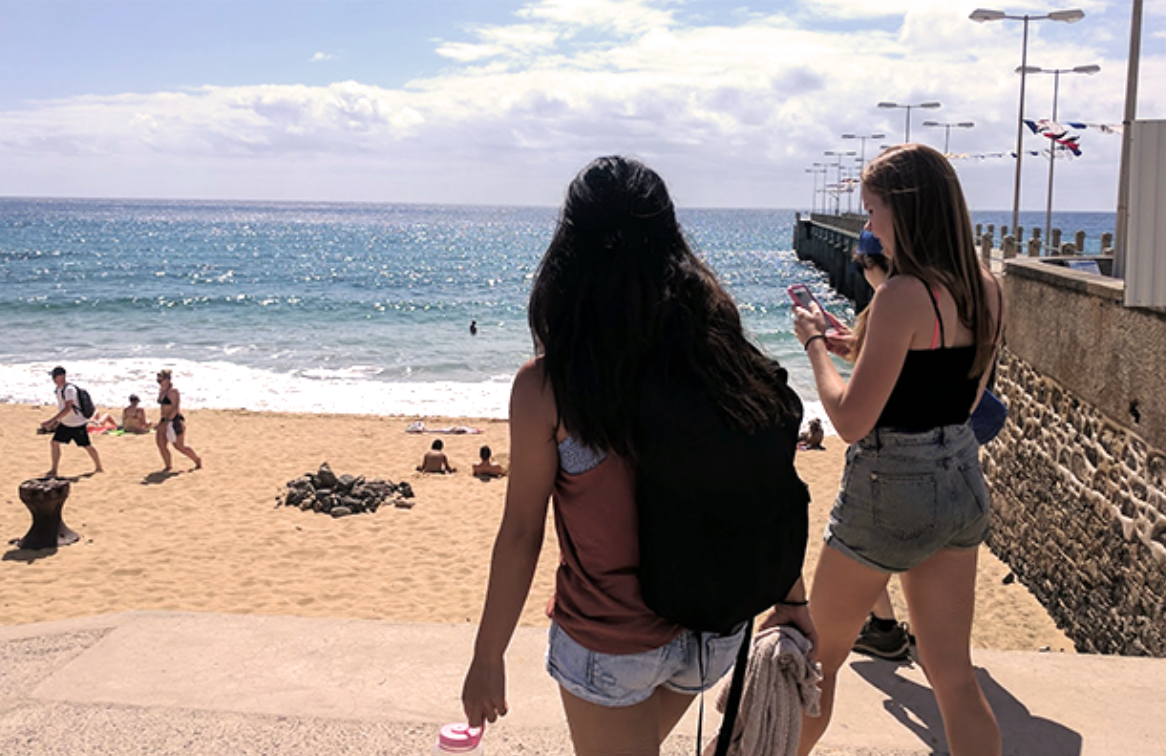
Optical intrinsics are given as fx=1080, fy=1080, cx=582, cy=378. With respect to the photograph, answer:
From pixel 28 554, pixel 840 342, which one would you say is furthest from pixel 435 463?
pixel 840 342

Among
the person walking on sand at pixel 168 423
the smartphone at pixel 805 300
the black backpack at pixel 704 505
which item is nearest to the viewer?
the black backpack at pixel 704 505

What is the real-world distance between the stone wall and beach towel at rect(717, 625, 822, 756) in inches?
188

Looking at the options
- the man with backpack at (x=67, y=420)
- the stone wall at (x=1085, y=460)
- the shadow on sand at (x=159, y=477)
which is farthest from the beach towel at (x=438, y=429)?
the stone wall at (x=1085, y=460)

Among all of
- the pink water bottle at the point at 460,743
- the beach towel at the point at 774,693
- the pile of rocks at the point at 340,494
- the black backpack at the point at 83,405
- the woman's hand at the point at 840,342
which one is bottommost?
the pile of rocks at the point at 340,494

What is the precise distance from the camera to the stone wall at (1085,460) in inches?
240

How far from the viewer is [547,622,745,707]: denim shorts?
169 centimetres

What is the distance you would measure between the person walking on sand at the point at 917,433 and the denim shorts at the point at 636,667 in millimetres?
659

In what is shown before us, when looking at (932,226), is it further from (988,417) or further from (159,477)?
(159,477)

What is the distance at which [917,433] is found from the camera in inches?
91.1

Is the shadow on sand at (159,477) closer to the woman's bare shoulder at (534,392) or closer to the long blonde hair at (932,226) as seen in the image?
the long blonde hair at (932,226)

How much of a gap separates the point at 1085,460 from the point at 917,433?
18.7ft

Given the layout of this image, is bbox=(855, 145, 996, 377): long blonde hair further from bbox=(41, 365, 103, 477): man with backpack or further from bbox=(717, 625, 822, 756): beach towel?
bbox=(41, 365, 103, 477): man with backpack

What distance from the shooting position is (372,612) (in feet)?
25.2

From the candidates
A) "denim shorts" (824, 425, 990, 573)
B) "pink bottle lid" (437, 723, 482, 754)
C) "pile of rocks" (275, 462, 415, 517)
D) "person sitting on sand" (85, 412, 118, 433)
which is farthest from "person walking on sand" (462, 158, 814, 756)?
"person sitting on sand" (85, 412, 118, 433)
